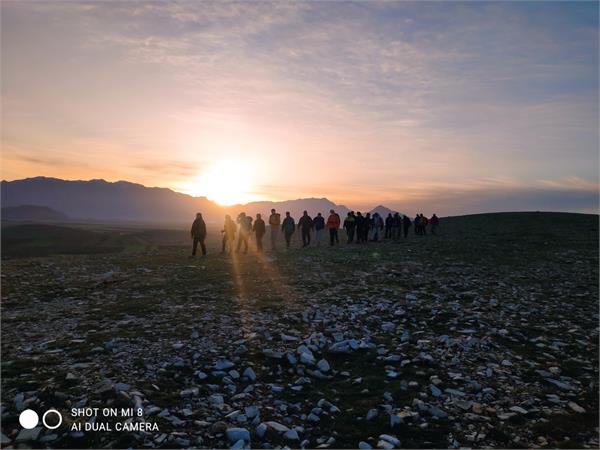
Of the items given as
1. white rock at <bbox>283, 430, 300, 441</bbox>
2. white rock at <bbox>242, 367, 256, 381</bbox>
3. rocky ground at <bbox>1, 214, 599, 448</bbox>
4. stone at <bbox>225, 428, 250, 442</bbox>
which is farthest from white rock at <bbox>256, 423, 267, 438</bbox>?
white rock at <bbox>242, 367, 256, 381</bbox>

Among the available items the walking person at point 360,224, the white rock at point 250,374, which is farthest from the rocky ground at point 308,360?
the walking person at point 360,224

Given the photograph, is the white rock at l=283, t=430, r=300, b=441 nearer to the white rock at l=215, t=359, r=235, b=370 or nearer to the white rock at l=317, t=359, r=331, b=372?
the white rock at l=317, t=359, r=331, b=372

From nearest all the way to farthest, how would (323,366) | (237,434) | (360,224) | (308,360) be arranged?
(237,434)
(323,366)
(308,360)
(360,224)

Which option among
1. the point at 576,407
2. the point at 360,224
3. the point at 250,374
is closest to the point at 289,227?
the point at 360,224

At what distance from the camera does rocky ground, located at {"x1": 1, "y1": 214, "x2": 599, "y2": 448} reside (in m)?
6.25

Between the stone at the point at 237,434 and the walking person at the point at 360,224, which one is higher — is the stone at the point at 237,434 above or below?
below

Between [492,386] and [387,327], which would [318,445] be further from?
[387,327]

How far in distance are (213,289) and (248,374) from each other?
30.1ft

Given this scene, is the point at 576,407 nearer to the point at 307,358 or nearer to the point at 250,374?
the point at 307,358

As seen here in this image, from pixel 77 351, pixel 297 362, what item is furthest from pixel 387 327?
pixel 77 351

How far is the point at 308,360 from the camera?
8930mm

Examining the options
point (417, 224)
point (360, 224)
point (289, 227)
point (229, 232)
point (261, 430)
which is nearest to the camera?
point (261, 430)

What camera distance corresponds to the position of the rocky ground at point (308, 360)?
246 inches

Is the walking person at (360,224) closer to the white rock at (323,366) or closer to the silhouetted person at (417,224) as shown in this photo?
the silhouetted person at (417,224)
